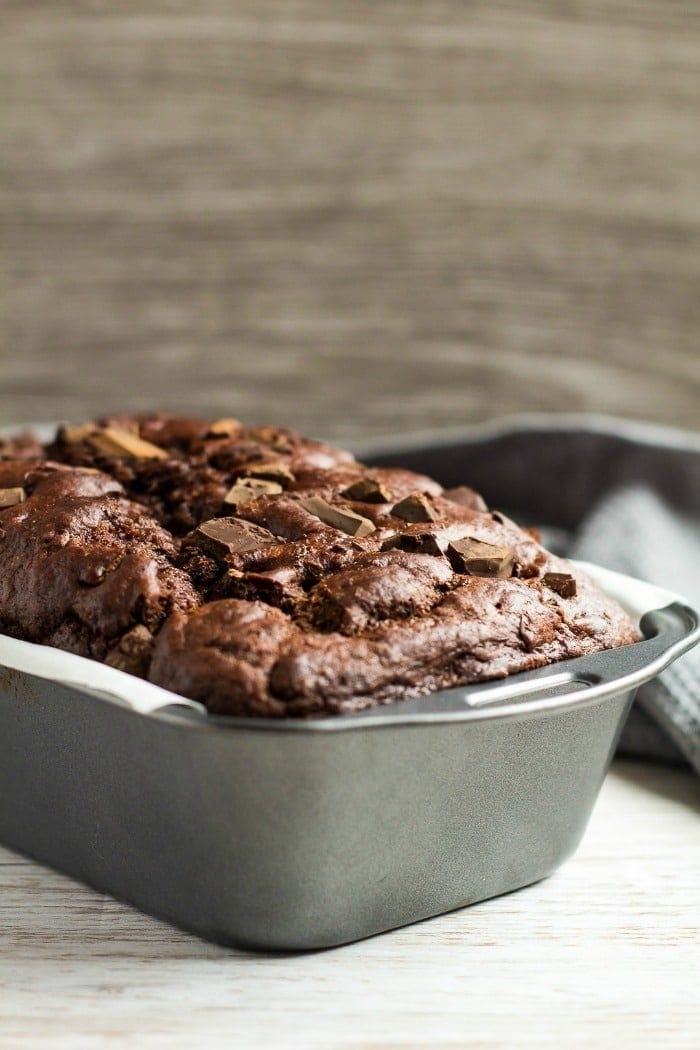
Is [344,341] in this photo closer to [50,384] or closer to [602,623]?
[50,384]

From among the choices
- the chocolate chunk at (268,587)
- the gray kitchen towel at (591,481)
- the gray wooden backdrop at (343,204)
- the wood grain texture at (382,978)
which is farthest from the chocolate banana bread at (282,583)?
the gray wooden backdrop at (343,204)

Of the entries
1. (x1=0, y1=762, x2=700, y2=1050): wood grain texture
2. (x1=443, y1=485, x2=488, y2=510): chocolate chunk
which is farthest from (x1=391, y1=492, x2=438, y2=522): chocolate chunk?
(x1=0, y1=762, x2=700, y2=1050): wood grain texture

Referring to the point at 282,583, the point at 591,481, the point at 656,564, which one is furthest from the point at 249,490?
the point at 591,481

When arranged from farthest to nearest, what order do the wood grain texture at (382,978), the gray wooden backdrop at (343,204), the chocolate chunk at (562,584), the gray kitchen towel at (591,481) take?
1. the gray wooden backdrop at (343,204)
2. the gray kitchen towel at (591,481)
3. the chocolate chunk at (562,584)
4. the wood grain texture at (382,978)

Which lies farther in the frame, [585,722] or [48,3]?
[48,3]

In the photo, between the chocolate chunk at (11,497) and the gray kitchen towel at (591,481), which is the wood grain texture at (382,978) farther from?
the gray kitchen towel at (591,481)

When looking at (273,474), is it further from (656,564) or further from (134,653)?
(656,564)

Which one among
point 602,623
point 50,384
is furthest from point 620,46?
point 602,623
